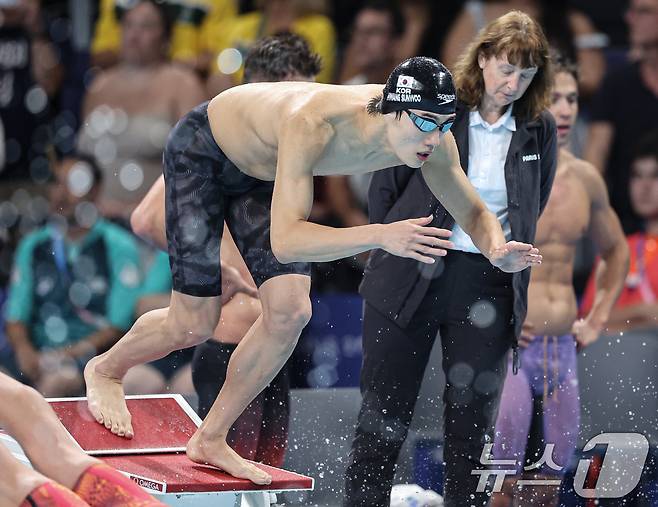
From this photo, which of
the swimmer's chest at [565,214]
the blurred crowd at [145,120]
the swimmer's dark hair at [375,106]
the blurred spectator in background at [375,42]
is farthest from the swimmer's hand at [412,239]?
the blurred spectator in background at [375,42]

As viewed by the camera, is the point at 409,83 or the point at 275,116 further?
the point at 275,116

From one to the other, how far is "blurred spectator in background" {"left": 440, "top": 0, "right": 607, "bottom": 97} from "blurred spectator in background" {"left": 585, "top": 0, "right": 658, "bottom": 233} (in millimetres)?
193

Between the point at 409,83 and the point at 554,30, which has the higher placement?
the point at 554,30

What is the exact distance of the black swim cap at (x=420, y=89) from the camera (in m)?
4.27

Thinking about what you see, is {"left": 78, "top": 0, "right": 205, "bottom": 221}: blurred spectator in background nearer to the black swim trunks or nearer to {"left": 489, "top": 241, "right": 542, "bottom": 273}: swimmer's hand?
the black swim trunks

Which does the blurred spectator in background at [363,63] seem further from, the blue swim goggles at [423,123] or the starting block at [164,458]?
the blue swim goggles at [423,123]

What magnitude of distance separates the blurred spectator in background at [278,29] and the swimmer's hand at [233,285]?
285 centimetres

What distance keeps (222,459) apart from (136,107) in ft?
12.5

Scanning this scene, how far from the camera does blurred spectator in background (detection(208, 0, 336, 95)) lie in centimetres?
806

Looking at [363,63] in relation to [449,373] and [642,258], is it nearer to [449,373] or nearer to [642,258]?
[642,258]

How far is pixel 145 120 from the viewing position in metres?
8.03

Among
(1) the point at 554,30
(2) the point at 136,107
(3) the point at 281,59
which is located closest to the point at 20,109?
(2) the point at 136,107
